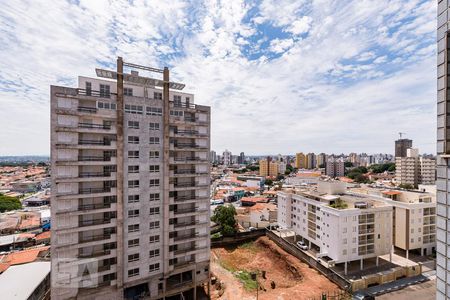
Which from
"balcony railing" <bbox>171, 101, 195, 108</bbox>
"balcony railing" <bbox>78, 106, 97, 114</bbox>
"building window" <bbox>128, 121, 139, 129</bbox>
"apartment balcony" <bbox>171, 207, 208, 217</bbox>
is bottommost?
"apartment balcony" <bbox>171, 207, 208, 217</bbox>

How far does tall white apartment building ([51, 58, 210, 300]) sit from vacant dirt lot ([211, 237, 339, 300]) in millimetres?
7283

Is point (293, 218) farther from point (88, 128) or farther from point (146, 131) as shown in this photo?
point (88, 128)

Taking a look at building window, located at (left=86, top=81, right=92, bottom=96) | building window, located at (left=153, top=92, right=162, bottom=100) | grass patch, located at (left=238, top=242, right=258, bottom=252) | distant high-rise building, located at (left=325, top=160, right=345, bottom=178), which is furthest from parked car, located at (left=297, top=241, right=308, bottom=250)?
distant high-rise building, located at (left=325, top=160, right=345, bottom=178)

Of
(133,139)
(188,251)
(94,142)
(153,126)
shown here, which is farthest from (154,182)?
(188,251)

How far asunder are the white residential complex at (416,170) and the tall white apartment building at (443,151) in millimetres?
134791

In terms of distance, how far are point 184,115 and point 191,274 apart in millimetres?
24767

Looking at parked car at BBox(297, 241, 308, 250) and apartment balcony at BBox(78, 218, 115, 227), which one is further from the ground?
apartment balcony at BBox(78, 218, 115, 227)

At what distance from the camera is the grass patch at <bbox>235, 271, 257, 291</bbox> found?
39.1m

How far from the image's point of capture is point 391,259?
45250mm

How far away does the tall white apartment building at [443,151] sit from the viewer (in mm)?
11023

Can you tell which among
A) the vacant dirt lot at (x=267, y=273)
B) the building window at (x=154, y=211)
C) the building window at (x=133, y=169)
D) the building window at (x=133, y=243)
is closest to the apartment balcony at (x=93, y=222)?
the building window at (x=133, y=243)

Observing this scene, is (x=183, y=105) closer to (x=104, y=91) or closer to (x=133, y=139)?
(x=133, y=139)

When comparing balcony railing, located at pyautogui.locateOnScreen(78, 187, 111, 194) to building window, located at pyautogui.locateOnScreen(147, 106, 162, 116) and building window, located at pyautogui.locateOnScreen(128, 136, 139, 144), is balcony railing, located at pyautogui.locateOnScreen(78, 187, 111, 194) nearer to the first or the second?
building window, located at pyautogui.locateOnScreen(128, 136, 139, 144)

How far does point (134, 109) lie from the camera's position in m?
31.3
